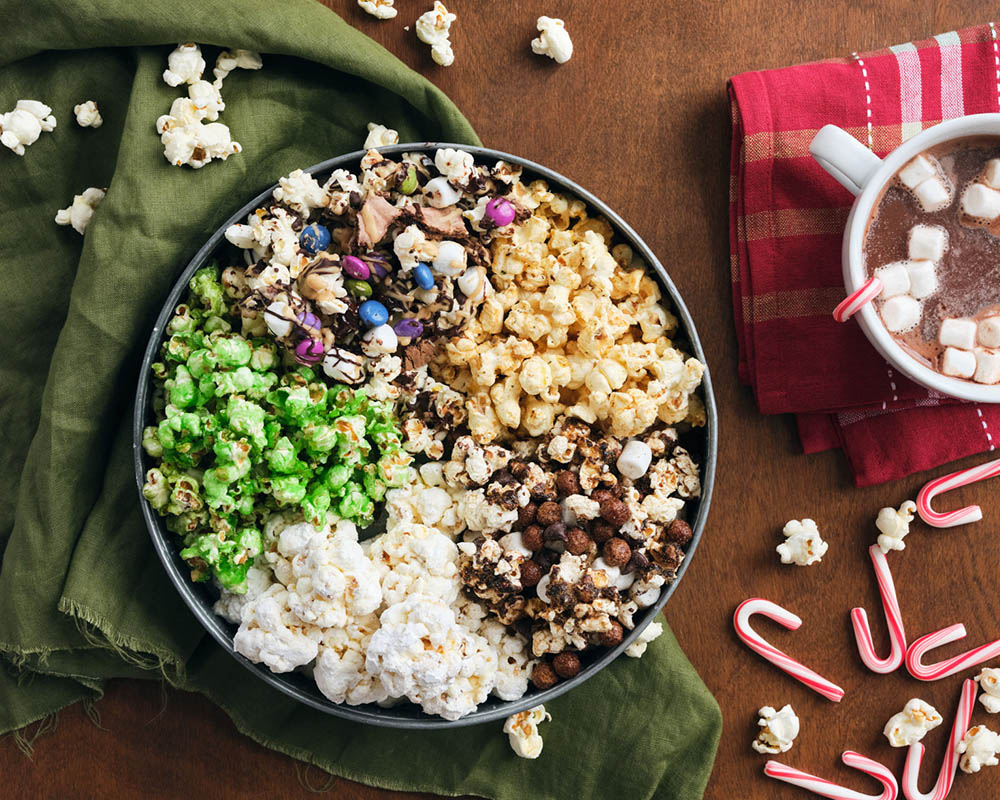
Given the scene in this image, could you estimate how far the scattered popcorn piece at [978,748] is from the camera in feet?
4.84

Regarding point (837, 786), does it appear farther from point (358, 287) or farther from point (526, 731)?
point (358, 287)

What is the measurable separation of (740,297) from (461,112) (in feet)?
1.91

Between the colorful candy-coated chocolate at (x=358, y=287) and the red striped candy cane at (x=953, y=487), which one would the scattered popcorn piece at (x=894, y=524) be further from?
the colorful candy-coated chocolate at (x=358, y=287)

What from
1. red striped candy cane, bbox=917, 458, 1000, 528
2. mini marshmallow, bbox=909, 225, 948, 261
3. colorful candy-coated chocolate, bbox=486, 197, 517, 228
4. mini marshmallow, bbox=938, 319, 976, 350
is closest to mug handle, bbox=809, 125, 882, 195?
mini marshmallow, bbox=909, 225, 948, 261

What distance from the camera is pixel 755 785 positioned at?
1.51 m

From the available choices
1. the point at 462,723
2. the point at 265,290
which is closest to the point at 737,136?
the point at 265,290

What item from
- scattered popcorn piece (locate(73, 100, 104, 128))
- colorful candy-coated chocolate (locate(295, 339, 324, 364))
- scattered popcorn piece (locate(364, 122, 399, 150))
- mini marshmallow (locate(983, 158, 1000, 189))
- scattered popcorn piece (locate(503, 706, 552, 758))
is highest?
mini marshmallow (locate(983, 158, 1000, 189))

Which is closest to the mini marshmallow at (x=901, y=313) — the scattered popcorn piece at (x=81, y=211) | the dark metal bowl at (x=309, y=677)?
the dark metal bowl at (x=309, y=677)

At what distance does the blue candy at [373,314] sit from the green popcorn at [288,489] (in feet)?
0.84

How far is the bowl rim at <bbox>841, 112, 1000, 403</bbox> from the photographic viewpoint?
3.85 feet

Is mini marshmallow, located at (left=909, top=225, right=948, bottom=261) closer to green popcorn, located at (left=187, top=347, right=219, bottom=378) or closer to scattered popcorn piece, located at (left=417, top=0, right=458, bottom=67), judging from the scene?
scattered popcorn piece, located at (left=417, top=0, right=458, bottom=67)

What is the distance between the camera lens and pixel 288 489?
119 cm

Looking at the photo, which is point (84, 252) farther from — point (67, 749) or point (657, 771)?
point (657, 771)

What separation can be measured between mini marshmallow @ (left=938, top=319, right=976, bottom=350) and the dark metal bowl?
0.36 metres
